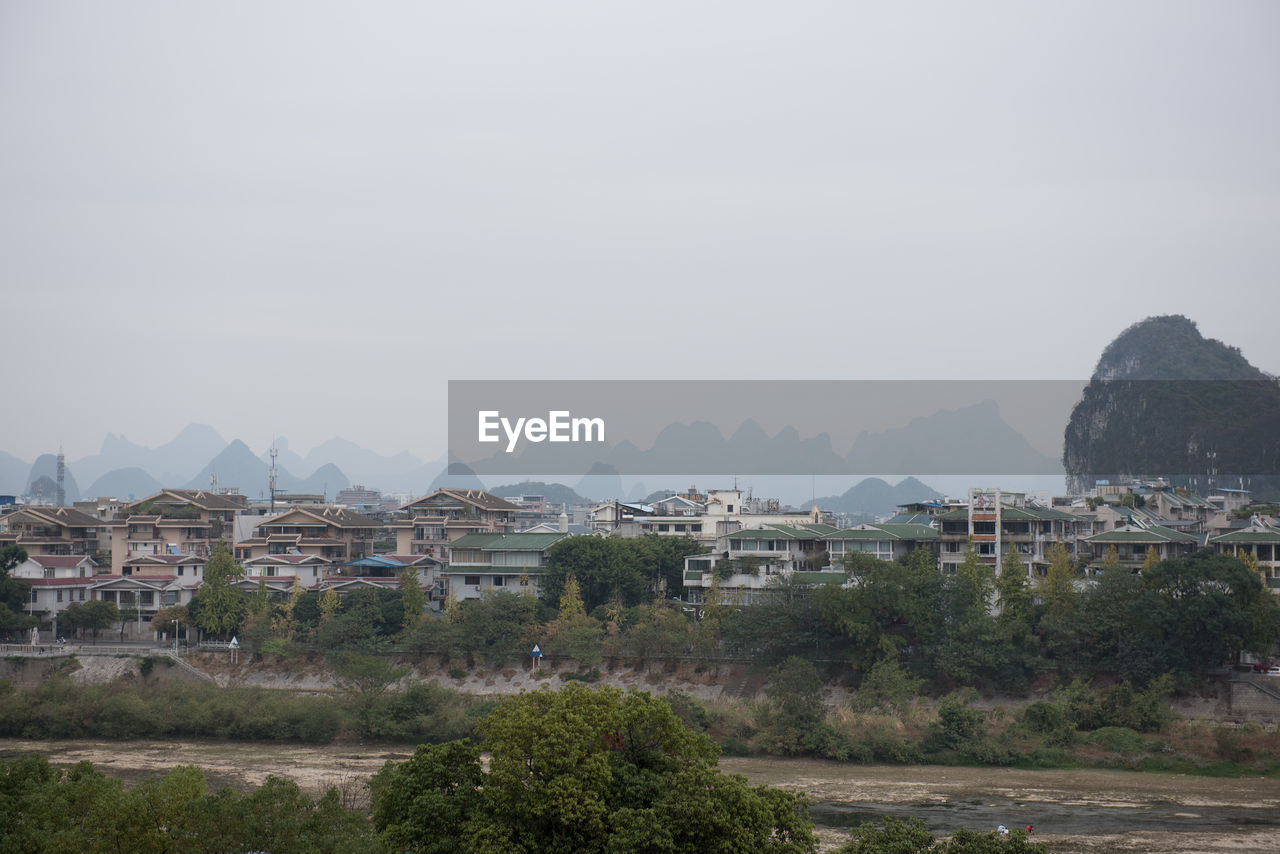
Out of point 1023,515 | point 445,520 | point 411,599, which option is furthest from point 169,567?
point 1023,515

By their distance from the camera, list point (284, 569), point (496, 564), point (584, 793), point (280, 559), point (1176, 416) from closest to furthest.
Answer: point (584, 793) < point (496, 564) < point (284, 569) < point (280, 559) < point (1176, 416)

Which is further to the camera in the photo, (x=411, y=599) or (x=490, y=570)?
(x=490, y=570)

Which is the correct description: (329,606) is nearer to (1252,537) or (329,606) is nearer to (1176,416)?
(1252,537)

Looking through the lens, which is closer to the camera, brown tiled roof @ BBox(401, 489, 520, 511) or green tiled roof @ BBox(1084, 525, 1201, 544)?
green tiled roof @ BBox(1084, 525, 1201, 544)

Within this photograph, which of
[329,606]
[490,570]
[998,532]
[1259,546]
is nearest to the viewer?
[1259,546]

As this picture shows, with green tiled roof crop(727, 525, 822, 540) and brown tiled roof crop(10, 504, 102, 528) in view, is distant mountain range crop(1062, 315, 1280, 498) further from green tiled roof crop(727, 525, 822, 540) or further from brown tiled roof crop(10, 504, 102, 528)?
brown tiled roof crop(10, 504, 102, 528)

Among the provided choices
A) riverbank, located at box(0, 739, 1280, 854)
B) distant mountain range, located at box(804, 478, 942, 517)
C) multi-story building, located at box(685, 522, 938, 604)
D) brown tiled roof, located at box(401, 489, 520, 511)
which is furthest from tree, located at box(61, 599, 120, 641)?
distant mountain range, located at box(804, 478, 942, 517)
